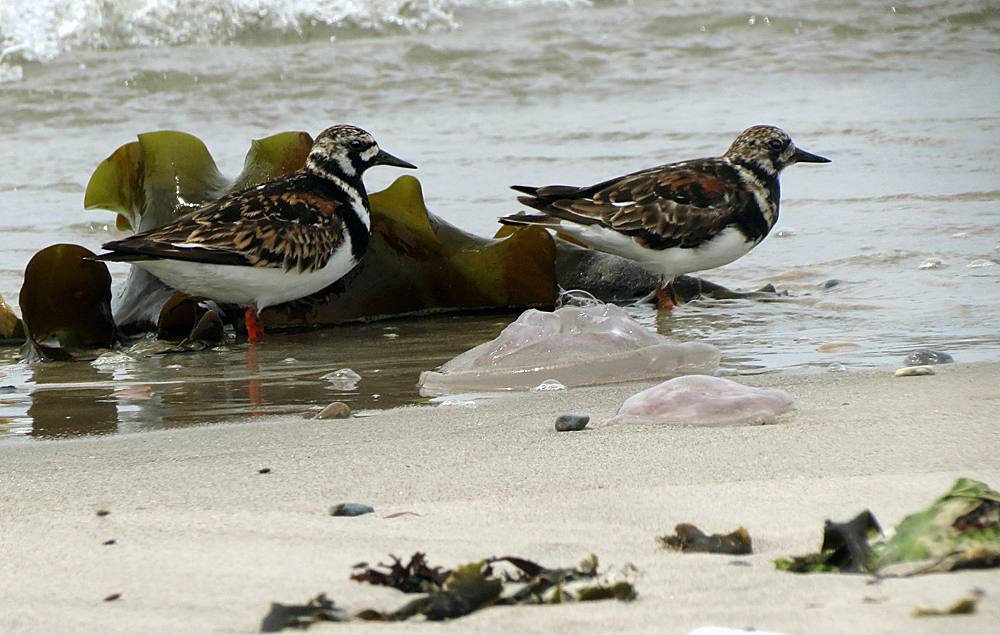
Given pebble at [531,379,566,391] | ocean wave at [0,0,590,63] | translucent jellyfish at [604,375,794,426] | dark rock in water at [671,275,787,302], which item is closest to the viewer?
translucent jellyfish at [604,375,794,426]

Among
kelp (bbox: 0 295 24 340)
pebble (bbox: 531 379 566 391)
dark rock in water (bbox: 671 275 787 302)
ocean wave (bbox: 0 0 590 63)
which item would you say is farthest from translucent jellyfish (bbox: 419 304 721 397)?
ocean wave (bbox: 0 0 590 63)

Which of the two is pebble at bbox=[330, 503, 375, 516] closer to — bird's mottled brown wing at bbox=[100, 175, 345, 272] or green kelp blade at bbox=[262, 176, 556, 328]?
bird's mottled brown wing at bbox=[100, 175, 345, 272]

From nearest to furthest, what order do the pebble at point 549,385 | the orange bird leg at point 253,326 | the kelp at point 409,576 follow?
the kelp at point 409,576 → the pebble at point 549,385 → the orange bird leg at point 253,326

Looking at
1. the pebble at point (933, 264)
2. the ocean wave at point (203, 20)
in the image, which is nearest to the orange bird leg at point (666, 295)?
the pebble at point (933, 264)

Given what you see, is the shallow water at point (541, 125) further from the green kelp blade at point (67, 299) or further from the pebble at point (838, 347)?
the green kelp blade at point (67, 299)

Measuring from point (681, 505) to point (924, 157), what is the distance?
6692 millimetres

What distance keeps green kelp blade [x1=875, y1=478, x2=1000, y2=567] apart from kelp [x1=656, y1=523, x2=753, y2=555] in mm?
185

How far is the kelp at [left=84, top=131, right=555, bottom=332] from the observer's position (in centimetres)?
485

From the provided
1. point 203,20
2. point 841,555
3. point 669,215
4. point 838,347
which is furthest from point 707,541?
point 203,20

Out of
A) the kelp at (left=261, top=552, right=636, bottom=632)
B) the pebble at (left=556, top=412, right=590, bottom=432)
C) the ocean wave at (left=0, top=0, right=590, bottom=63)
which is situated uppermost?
the ocean wave at (left=0, top=0, right=590, bottom=63)

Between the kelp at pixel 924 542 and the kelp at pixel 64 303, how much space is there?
3449 millimetres

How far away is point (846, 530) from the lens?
1.43 metres

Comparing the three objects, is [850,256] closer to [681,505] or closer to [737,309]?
[737,309]

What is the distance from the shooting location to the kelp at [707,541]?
59.8 inches
